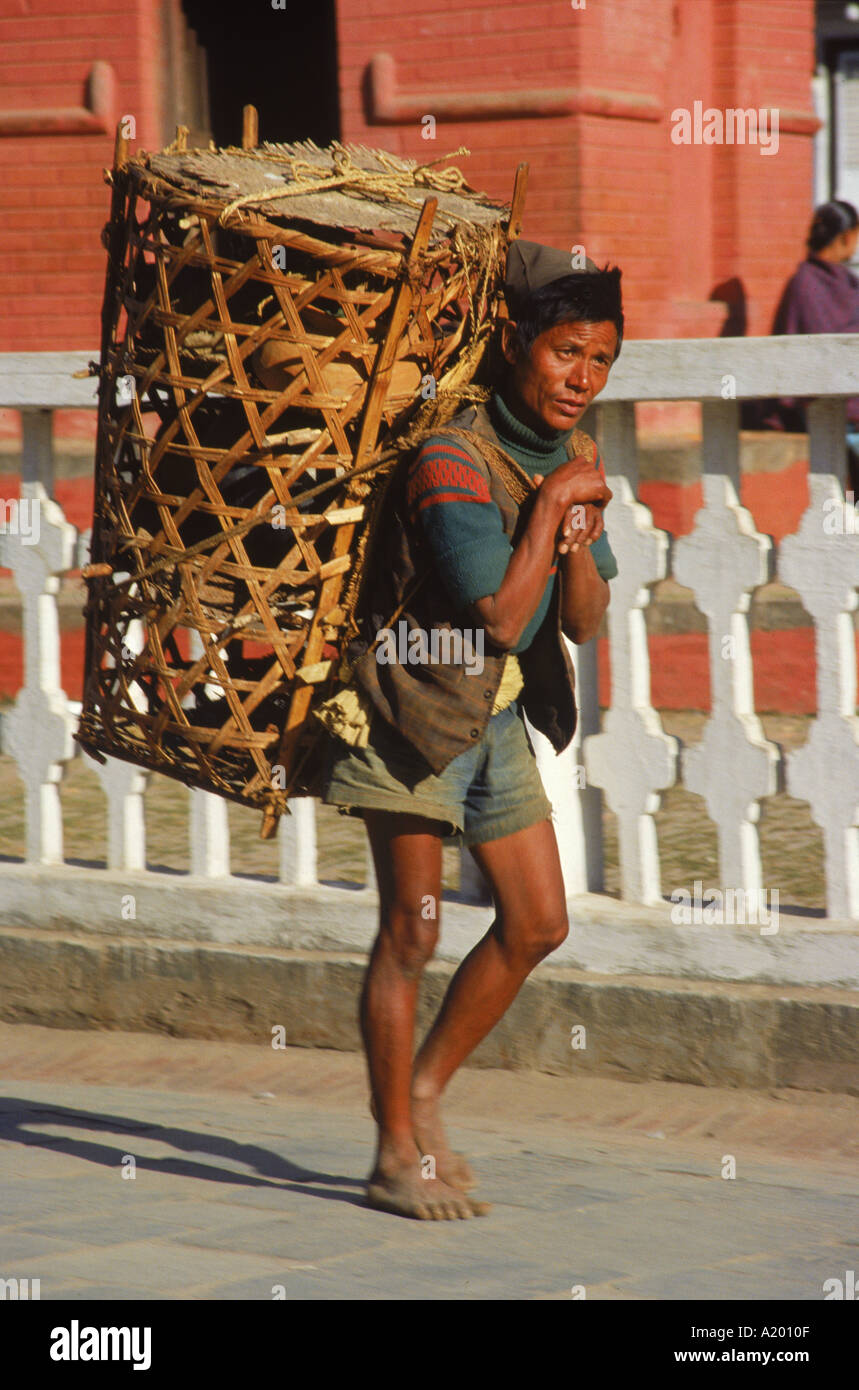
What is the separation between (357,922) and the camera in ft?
15.2

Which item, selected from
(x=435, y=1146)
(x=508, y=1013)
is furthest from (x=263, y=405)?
(x=508, y=1013)

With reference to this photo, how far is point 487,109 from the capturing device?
8734 millimetres

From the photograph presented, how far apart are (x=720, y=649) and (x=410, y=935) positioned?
52.6 inches

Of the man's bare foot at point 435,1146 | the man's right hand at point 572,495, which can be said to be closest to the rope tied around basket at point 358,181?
the man's right hand at point 572,495

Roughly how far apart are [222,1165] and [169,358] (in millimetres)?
1721

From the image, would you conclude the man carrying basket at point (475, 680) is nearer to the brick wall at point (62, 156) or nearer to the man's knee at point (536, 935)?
the man's knee at point (536, 935)

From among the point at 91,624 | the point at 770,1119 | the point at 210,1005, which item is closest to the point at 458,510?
the point at 91,624

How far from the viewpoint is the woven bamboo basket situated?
3219mm

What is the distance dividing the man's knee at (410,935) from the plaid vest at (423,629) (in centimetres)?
31

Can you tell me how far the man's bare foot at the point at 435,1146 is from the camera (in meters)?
3.47

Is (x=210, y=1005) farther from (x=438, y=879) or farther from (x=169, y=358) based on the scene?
(x=169, y=358)

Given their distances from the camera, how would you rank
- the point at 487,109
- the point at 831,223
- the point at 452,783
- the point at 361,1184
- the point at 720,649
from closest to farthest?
the point at 452,783 → the point at 361,1184 → the point at 720,649 → the point at 831,223 → the point at 487,109

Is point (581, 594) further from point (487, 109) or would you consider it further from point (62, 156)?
point (62, 156)

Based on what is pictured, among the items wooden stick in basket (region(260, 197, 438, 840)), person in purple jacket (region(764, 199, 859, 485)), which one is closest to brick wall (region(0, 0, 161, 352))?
person in purple jacket (region(764, 199, 859, 485))
